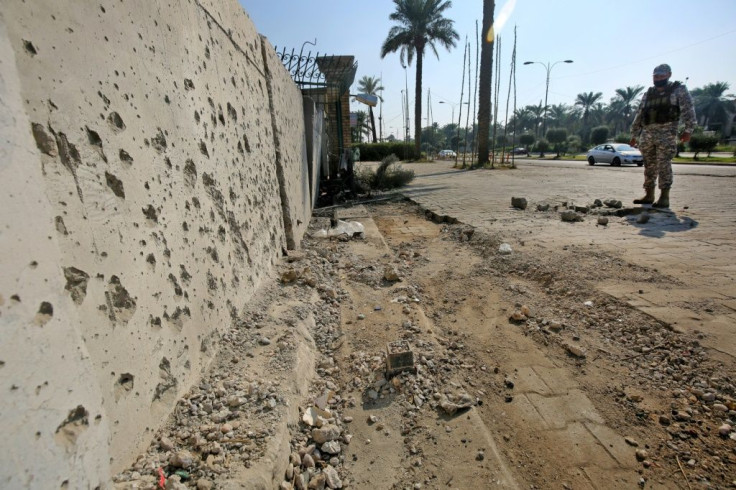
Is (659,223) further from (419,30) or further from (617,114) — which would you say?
(617,114)

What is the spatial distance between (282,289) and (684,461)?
2250 mm

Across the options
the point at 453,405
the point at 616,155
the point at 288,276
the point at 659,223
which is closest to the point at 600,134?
the point at 616,155

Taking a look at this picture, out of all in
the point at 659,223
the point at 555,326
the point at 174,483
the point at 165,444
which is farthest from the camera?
the point at 659,223

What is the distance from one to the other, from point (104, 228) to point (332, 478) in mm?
1196

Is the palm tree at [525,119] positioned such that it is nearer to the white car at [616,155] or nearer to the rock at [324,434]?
the white car at [616,155]

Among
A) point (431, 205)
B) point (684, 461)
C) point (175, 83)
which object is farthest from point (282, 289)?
point (431, 205)

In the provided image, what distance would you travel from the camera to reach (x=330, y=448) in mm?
1604

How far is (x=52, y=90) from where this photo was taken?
98 cm

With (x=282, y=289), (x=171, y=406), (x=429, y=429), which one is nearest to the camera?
(x=171, y=406)

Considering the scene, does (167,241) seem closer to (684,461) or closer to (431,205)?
(684,461)

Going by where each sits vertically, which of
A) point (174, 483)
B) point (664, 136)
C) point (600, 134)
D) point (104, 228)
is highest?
point (600, 134)

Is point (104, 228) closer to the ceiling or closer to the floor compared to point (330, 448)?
closer to the ceiling

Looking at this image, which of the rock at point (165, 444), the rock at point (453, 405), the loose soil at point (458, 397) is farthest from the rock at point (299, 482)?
the rock at point (453, 405)

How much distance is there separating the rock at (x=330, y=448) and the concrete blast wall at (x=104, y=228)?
603 millimetres
